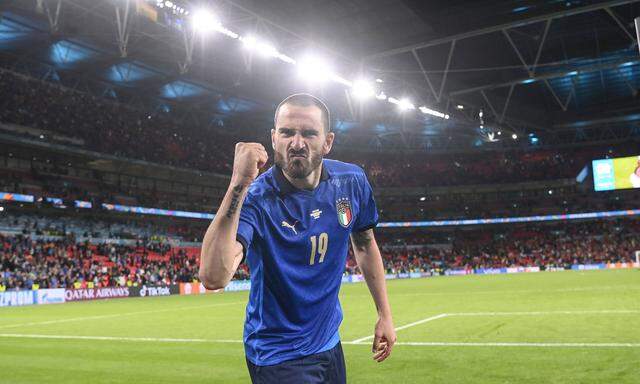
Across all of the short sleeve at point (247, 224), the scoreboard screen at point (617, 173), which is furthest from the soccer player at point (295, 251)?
the scoreboard screen at point (617, 173)

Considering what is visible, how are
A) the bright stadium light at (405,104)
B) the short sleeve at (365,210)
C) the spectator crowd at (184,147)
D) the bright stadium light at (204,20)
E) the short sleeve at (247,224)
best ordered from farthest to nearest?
the spectator crowd at (184,147)
the bright stadium light at (405,104)
the bright stadium light at (204,20)
the short sleeve at (365,210)
the short sleeve at (247,224)

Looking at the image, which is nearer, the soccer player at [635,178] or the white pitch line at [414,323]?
the white pitch line at [414,323]

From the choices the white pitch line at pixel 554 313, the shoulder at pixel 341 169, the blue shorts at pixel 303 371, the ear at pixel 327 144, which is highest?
the ear at pixel 327 144

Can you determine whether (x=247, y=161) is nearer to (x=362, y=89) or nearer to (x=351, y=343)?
(x=351, y=343)

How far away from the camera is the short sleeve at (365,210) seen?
3.45 m

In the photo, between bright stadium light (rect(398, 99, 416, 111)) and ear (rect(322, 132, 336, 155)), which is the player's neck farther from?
bright stadium light (rect(398, 99, 416, 111))

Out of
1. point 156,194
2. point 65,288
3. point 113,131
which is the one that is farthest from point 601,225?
point 65,288

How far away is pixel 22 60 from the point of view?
3856 cm

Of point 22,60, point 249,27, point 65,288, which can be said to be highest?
point 22,60

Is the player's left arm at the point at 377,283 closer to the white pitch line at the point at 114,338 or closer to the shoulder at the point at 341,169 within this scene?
the shoulder at the point at 341,169

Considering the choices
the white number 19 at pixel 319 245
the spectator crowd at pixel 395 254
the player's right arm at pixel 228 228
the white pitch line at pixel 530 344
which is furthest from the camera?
the spectator crowd at pixel 395 254

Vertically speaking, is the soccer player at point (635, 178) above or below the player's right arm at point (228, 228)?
above

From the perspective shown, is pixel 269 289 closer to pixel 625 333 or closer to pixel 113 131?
pixel 625 333

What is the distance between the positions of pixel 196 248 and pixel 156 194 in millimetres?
6182
